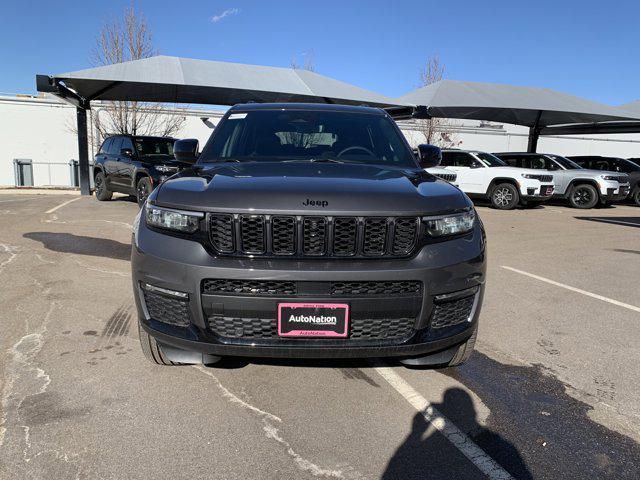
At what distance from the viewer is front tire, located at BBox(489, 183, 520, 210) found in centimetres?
1471

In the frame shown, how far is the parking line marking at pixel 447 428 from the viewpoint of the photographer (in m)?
2.21

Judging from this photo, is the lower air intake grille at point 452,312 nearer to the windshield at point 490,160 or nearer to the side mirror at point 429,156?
the side mirror at point 429,156

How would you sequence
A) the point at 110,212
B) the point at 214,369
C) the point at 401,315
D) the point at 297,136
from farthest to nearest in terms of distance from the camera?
the point at 110,212 < the point at 297,136 < the point at 214,369 < the point at 401,315

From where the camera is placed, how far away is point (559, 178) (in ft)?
52.4

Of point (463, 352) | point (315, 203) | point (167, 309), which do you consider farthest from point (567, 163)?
point (167, 309)

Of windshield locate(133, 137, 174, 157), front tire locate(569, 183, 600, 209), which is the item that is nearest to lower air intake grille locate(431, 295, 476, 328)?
windshield locate(133, 137, 174, 157)

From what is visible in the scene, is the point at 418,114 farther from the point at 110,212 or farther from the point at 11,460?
the point at 11,460

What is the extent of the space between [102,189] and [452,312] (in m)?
13.1

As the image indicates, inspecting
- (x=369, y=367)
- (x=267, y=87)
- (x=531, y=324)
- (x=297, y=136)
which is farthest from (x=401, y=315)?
(x=267, y=87)

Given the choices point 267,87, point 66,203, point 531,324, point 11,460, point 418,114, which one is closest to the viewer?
point 11,460

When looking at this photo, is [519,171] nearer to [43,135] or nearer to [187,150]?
[187,150]

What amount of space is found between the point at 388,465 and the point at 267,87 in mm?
14989

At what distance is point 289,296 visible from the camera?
2.26 meters

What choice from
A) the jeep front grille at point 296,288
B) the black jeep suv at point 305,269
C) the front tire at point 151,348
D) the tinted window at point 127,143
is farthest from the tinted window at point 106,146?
the jeep front grille at point 296,288
